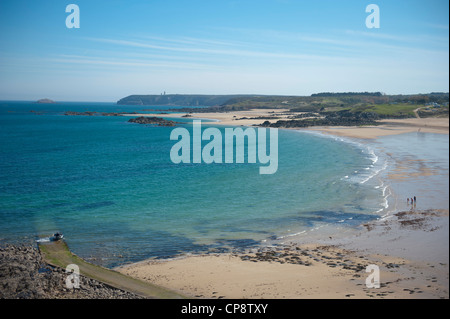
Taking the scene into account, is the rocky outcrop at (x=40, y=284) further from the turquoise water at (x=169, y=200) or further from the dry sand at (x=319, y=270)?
the turquoise water at (x=169, y=200)

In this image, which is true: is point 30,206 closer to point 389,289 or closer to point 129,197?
point 129,197

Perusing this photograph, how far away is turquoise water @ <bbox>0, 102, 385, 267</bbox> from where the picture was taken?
774 inches

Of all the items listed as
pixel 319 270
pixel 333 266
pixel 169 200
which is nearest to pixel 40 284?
pixel 319 270

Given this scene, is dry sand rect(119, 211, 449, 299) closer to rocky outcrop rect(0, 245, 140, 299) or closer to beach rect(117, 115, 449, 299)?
beach rect(117, 115, 449, 299)

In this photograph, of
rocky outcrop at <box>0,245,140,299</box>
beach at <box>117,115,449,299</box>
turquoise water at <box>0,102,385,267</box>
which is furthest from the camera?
turquoise water at <box>0,102,385,267</box>

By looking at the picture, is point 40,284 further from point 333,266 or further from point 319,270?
point 333,266

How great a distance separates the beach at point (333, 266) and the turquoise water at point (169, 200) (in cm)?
174

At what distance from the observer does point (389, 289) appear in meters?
13.2

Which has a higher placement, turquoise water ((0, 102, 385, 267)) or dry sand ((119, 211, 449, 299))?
turquoise water ((0, 102, 385, 267))

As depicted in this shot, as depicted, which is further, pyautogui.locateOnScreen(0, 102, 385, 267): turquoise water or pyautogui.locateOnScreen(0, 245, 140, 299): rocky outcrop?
pyautogui.locateOnScreen(0, 102, 385, 267): turquoise water

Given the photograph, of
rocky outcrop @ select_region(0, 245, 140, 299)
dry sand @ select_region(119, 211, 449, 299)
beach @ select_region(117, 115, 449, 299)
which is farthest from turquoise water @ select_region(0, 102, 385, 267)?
rocky outcrop @ select_region(0, 245, 140, 299)

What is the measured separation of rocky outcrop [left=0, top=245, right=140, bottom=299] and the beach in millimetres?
1889
